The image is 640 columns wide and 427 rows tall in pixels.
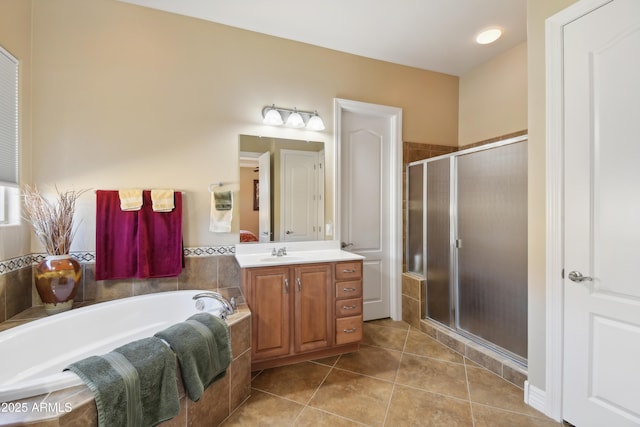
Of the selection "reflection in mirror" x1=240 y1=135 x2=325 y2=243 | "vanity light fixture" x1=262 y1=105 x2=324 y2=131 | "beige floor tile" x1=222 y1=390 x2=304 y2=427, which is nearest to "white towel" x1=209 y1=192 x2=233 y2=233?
"reflection in mirror" x1=240 y1=135 x2=325 y2=243

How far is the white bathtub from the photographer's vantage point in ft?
3.91

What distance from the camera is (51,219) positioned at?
1.98 metres

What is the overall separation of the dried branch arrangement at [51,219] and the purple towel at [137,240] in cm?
17

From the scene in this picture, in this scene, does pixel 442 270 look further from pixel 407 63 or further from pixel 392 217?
pixel 407 63

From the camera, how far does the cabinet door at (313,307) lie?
223 centimetres

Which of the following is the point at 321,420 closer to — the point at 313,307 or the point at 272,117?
the point at 313,307

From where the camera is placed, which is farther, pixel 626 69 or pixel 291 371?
pixel 291 371

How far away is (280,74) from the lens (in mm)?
2721

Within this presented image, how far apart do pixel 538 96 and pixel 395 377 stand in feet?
7.15

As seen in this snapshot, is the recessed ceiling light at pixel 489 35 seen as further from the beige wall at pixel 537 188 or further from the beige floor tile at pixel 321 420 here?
the beige floor tile at pixel 321 420

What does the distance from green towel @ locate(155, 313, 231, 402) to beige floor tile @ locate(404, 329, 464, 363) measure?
1669 mm

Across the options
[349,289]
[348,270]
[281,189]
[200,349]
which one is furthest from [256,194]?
[200,349]

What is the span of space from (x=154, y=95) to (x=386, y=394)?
292 centimetres

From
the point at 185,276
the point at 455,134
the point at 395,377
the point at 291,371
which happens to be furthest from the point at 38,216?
the point at 455,134
